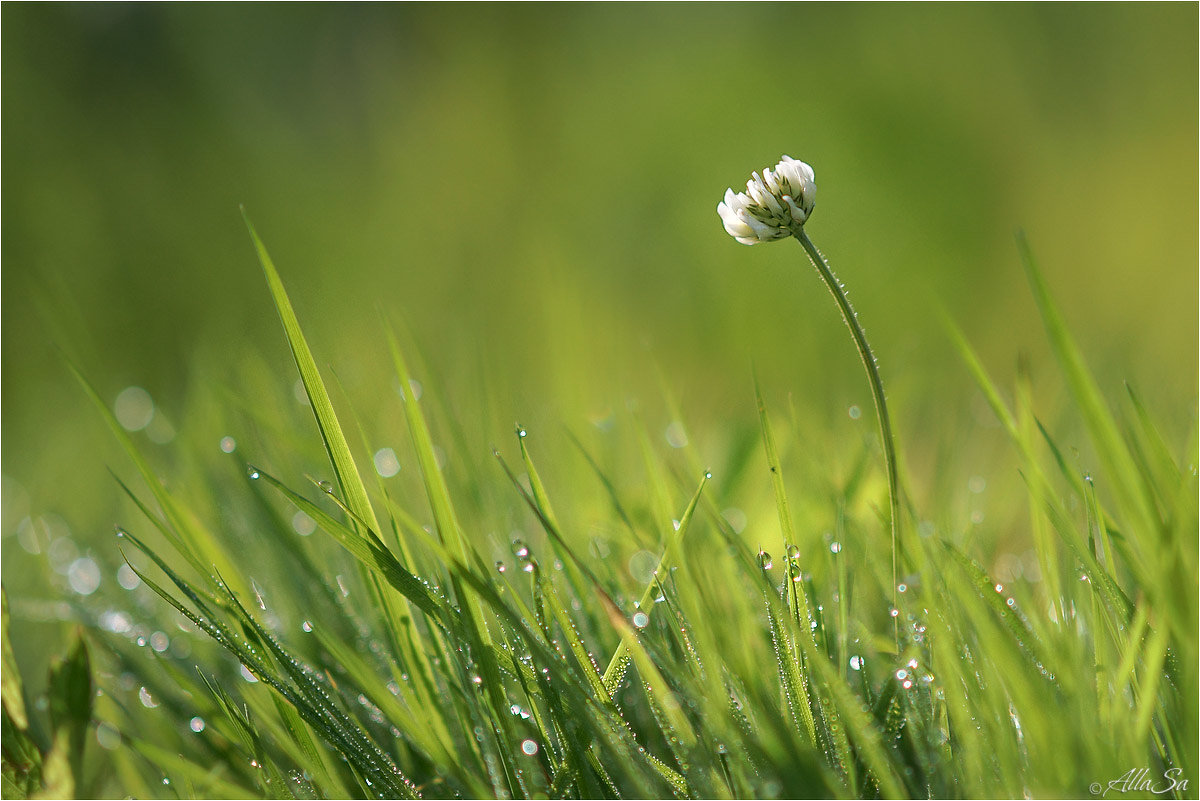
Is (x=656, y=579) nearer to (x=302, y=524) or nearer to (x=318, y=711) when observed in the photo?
(x=318, y=711)

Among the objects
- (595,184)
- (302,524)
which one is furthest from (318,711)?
(595,184)

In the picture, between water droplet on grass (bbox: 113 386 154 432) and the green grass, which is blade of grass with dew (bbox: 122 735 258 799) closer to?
the green grass

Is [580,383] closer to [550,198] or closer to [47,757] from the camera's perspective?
[47,757]

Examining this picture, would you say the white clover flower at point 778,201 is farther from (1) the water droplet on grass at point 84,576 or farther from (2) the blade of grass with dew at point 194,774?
(1) the water droplet on grass at point 84,576

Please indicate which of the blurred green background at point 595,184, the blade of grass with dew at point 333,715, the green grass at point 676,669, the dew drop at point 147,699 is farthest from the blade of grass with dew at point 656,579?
the blurred green background at point 595,184

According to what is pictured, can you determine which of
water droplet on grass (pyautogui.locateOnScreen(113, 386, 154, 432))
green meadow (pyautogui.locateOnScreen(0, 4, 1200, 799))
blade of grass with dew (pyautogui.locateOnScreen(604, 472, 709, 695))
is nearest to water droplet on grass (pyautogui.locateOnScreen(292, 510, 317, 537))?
green meadow (pyautogui.locateOnScreen(0, 4, 1200, 799))

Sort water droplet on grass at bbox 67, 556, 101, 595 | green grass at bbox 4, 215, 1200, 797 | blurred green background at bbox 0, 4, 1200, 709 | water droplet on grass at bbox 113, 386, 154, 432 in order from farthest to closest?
blurred green background at bbox 0, 4, 1200, 709, water droplet on grass at bbox 113, 386, 154, 432, water droplet on grass at bbox 67, 556, 101, 595, green grass at bbox 4, 215, 1200, 797

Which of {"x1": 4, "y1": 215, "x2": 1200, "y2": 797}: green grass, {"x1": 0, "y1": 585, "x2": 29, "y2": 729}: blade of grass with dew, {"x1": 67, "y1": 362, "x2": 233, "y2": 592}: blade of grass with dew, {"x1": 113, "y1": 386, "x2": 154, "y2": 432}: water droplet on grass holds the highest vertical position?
{"x1": 113, "y1": 386, "x2": 154, "y2": 432}: water droplet on grass

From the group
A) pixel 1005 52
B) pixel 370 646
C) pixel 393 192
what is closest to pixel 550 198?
pixel 393 192
